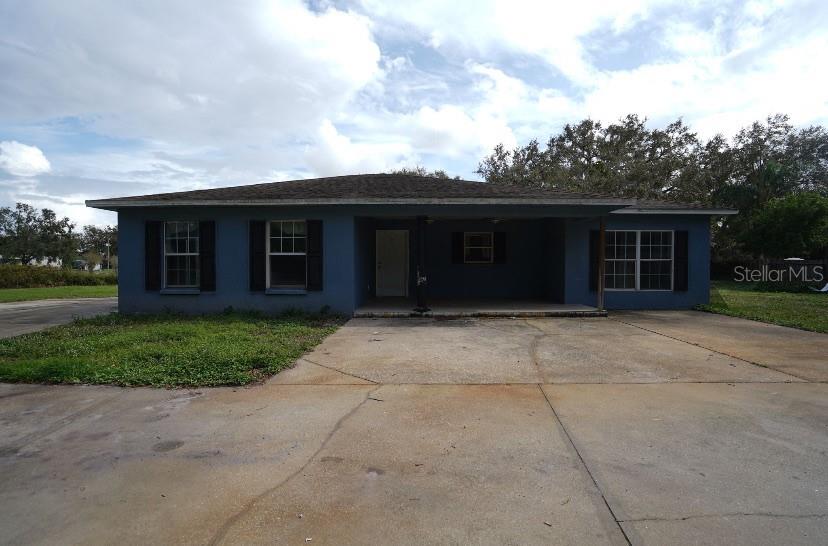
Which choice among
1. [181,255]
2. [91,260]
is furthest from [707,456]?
[91,260]

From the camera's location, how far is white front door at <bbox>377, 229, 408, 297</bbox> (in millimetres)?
13820

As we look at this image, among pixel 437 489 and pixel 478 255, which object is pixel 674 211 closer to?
pixel 478 255

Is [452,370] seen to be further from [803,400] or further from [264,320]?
[264,320]

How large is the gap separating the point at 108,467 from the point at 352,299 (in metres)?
7.47

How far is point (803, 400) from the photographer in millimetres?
4598

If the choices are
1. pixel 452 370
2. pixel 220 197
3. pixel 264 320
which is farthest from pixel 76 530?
pixel 220 197

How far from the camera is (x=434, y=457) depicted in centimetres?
334

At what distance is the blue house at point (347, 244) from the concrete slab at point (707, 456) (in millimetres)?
6081

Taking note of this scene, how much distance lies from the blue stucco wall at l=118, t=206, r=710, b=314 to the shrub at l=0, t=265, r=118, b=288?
16288 millimetres

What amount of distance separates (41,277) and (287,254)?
780 inches

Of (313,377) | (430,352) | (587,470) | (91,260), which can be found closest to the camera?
(587,470)

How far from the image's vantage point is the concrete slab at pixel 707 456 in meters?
2.51

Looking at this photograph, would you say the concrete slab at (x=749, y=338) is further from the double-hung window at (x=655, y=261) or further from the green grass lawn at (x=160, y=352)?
the green grass lawn at (x=160, y=352)

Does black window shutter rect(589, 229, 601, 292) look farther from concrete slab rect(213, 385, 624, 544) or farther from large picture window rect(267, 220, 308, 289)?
concrete slab rect(213, 385, 624, 544)
